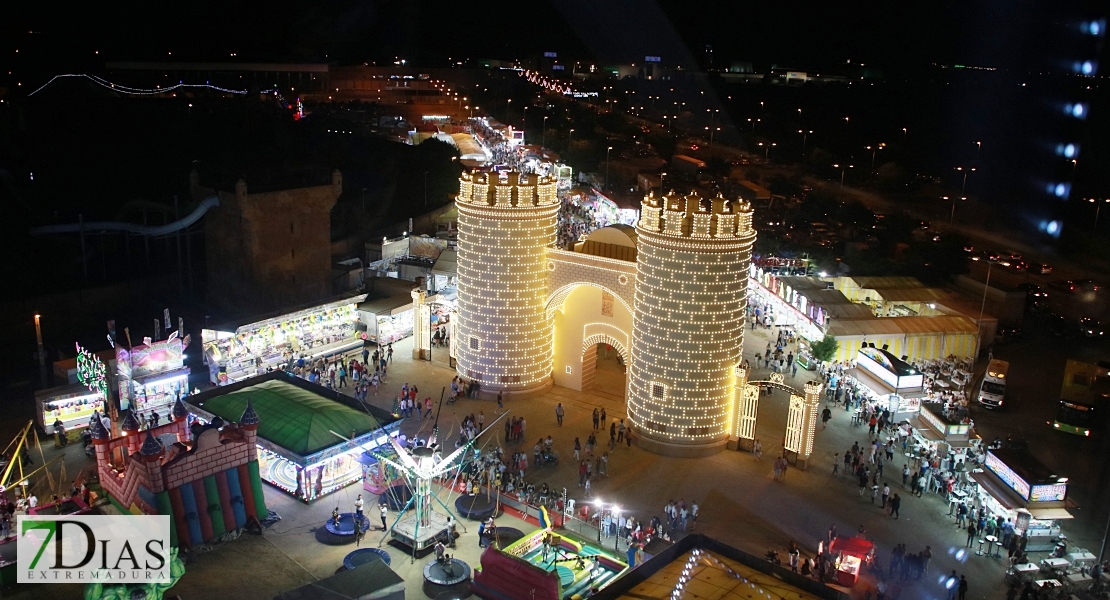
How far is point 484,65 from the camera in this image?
372 ft

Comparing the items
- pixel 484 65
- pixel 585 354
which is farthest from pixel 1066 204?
pixel 484 65

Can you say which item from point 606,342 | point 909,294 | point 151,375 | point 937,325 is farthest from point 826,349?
point 151,375

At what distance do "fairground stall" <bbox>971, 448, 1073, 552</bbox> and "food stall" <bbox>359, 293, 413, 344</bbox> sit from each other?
813 inches

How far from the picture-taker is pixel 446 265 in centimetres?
3706

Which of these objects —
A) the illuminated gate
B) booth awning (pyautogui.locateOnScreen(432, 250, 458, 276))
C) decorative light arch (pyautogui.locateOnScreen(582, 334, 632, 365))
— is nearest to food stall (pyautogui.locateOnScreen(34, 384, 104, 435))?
decorative light arch (pyautogui.locateOnScreen(582, 334, 632, 365))

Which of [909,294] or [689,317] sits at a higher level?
[689,317]

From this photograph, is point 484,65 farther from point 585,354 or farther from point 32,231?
point 585,354

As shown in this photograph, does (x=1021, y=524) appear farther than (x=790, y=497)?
No

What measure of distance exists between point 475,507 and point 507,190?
35.5ft

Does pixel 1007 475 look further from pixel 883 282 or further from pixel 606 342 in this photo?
pixel 883 282

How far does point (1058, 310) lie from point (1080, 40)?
12652 millimetres

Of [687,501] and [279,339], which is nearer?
[687,501]

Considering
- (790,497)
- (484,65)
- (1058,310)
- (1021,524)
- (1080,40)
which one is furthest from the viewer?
(484,65)

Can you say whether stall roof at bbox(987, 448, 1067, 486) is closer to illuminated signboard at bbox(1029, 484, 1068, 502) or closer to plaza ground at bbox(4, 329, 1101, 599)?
illuminated signboard at bbox(1029, 484, 1068, 502)
